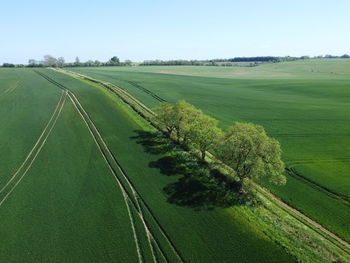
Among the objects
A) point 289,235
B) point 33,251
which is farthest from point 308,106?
point 33,251

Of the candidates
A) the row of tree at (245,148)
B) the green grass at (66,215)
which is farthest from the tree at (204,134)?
the green grass at (66,215)

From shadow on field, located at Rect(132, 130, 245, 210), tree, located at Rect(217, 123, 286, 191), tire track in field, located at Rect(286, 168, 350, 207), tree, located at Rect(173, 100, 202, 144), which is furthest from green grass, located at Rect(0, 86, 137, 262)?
tire track in field, located at Rect(286, 168, 350, 207)

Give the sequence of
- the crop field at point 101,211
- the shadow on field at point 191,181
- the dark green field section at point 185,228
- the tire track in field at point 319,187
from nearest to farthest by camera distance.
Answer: the crop field at point 101,211 → the dark green field section at point 185,228 → the shadow on field at point 191,181 → the tire track in field at point 319,187

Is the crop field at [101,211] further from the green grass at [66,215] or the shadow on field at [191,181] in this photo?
the shadow on field at [191,181]

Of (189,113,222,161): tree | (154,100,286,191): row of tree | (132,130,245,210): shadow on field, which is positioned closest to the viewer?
(132,130,245,210): shadow on field

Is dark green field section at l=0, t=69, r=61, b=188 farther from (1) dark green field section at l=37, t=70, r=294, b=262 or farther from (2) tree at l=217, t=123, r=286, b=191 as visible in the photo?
(2) tree at l=217, t=123, r=286, b=191

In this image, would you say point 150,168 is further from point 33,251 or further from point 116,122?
point 116,122
